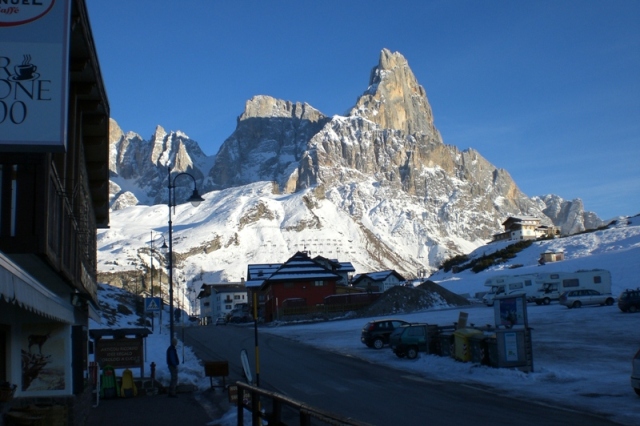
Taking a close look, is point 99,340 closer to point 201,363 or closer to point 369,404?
point 201,363

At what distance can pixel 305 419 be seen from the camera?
8125 millimetres

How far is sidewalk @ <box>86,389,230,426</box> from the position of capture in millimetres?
15125

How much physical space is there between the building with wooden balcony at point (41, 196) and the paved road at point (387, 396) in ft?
19.2

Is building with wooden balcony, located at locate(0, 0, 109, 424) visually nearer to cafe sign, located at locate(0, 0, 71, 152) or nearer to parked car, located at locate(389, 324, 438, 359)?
cafe sign, located at locate(0, 0, 71, 152)

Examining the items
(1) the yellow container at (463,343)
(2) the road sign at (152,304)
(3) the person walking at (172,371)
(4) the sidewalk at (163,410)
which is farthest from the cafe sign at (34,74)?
(2) the road sign at (152,304)

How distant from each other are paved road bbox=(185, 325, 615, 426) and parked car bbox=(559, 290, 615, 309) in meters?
24.8

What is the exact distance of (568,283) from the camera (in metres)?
56.1

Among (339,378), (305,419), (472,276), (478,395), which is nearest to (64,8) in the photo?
(305,419)

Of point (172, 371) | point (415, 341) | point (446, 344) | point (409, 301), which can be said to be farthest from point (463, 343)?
point (409, 301)

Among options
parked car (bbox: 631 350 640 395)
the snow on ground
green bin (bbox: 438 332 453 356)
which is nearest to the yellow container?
the snow on ground

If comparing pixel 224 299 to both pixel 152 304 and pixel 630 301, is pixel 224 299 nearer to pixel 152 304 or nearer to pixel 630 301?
pixel 630 301

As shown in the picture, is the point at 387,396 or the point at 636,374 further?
the point at 387,396

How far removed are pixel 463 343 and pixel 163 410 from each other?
11.0 m

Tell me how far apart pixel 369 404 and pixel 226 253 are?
17317 cm
